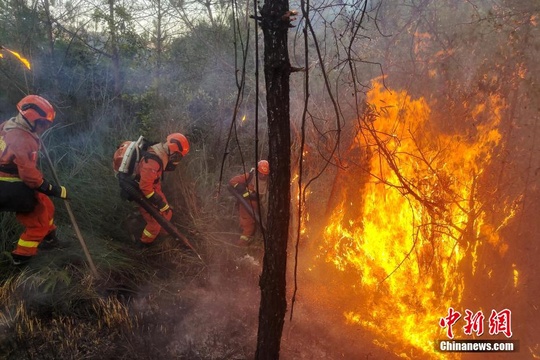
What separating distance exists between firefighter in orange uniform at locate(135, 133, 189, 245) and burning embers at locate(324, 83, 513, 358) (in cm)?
305

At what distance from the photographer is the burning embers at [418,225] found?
5.43m

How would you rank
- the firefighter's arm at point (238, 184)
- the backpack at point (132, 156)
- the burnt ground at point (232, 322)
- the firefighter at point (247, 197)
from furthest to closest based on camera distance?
the firefighter's arm at point (238, 184)
the firefighter at point (247, 197)
the backpack at point (132, 156)
the burnt ground at point (232, 322)

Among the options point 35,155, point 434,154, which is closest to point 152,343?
point 35,155

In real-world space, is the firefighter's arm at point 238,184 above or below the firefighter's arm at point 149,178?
above

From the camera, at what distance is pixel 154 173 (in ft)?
18.6

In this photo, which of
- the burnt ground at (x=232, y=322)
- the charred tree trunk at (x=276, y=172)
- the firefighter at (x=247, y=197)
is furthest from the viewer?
the firefighter at (x=247, y=197)

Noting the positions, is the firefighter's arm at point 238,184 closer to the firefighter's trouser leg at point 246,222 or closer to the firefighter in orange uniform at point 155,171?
the firefighter's trouser leg at point 246,222

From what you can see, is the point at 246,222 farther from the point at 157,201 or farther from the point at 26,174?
the point at 26,174

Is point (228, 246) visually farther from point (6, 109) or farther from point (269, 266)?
point (6, 109)

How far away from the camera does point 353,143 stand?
6.41 m

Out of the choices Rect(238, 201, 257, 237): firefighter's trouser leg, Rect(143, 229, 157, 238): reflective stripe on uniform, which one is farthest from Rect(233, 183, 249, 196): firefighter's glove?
Rect(143, 229, 157, 238): reflective stripe on uniform

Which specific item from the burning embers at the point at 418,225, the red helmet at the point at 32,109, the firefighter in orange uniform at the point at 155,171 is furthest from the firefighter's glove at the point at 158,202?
the burning embers at the point at 418,225

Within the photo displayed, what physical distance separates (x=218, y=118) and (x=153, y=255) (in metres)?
5.00

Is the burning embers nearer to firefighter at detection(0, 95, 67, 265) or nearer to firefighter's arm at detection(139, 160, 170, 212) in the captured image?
firefighter's arm at detection(139, 160, 170, 212)
